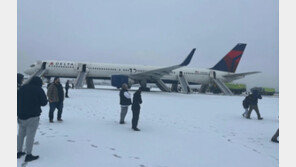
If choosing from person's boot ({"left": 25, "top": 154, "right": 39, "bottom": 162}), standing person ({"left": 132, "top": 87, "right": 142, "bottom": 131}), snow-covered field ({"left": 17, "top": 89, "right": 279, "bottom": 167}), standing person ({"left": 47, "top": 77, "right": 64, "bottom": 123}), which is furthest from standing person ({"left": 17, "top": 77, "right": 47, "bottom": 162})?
standing person ({"left": 132, "top": 87, "right": 142, "bottom": 131})

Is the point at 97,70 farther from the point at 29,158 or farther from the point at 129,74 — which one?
the point at 29,158

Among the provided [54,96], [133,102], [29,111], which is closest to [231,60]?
[133,102]

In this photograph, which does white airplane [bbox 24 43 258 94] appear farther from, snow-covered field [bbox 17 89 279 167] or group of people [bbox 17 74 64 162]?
group of people [bbox 17 74 64 162]

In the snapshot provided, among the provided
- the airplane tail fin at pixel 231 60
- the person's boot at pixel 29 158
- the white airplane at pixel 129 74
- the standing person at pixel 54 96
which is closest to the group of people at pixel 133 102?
the standing person at pixel 54 96

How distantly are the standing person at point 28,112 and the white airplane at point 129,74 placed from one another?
1918 centimetres

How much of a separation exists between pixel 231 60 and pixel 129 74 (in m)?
18.2

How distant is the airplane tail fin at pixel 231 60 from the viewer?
110 feet

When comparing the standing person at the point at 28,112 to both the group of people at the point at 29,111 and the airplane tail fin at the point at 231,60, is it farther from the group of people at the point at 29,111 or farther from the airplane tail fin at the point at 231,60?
the airplane tail fin at the point at 231,60

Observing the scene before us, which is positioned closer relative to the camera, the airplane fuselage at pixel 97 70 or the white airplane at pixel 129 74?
the white airplane at pixel 129 74

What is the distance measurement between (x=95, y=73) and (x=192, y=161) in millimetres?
24425

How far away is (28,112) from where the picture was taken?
3.79m
